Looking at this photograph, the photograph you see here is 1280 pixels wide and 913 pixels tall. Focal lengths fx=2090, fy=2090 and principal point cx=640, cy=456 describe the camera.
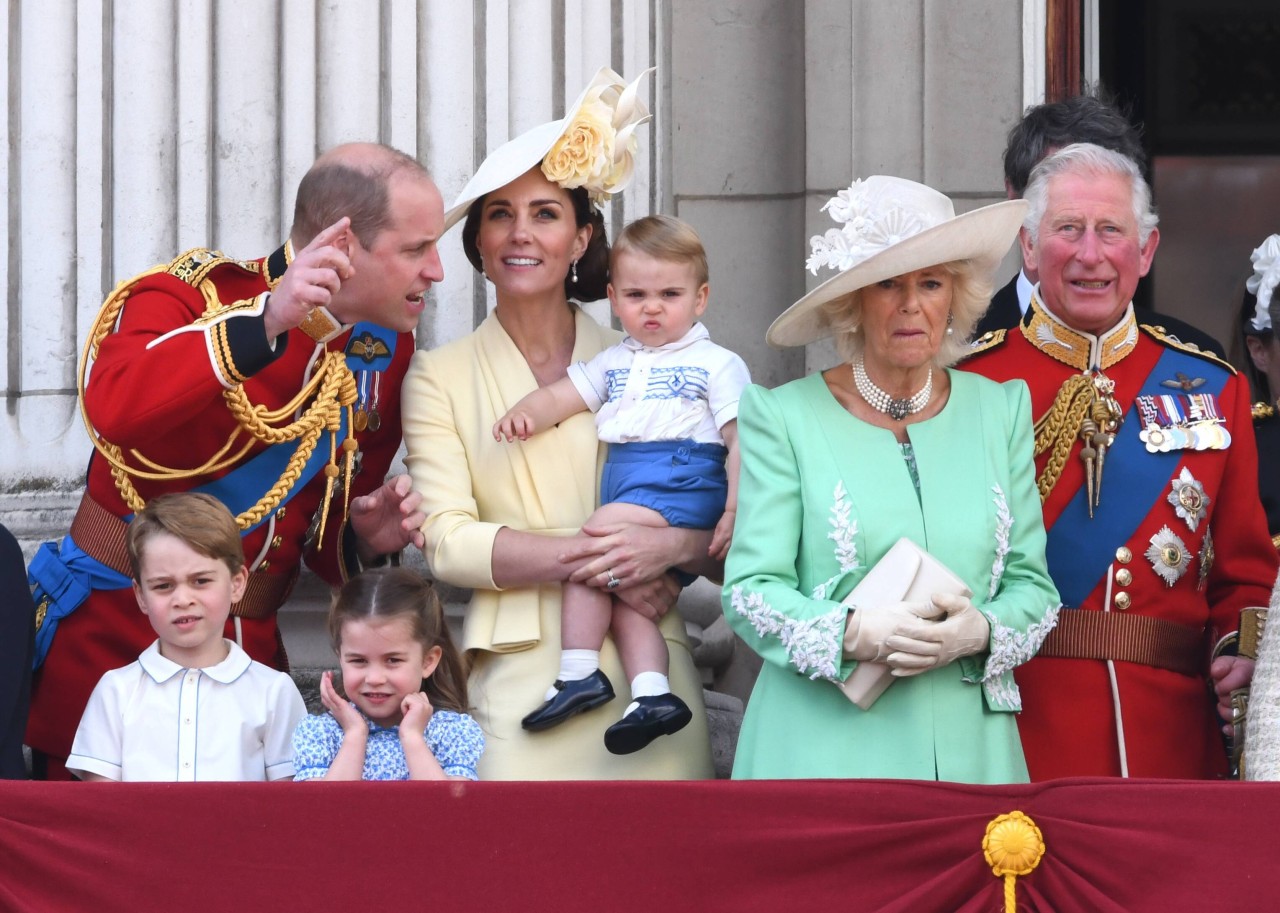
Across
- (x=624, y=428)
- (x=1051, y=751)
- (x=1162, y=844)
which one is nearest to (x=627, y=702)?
(x=624, y=428)

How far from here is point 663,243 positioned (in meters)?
3.82

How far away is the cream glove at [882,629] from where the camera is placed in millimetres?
3193

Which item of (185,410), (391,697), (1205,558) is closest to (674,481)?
(391,697)

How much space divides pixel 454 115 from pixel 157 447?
1.27m

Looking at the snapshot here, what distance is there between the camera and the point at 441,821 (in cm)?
287

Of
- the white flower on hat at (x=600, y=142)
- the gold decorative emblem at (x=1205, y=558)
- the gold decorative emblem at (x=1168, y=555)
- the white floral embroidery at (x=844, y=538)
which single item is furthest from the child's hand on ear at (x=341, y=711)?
the gold decorative emblem at (x=1205, y=558)

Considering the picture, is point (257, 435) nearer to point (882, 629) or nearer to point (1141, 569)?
point (882, 629)

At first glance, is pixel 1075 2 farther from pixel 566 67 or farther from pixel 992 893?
pixel 992 893

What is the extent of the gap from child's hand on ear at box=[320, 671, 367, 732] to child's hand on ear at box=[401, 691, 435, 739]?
7cm

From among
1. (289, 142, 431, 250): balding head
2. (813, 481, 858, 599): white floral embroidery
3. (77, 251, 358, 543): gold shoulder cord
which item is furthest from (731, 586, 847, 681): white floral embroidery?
(289, 142, 431, 250): balding head

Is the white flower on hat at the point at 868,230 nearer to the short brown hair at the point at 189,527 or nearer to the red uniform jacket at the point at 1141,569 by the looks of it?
the red uniform jacket at the point at 1141,569

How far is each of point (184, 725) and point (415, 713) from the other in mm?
386

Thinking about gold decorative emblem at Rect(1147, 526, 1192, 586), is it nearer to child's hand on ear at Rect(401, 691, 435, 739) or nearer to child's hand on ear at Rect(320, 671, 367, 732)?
child's hand on ear at Rect(401, 691, 435, 739)

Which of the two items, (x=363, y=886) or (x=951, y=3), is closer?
(x=363, y=886)
